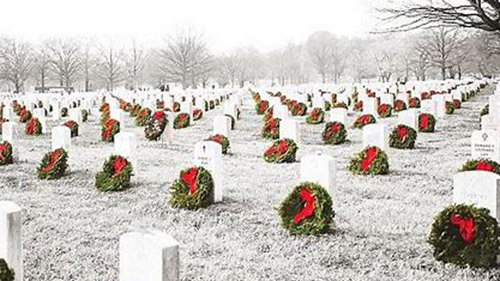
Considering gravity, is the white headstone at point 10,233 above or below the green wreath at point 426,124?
below

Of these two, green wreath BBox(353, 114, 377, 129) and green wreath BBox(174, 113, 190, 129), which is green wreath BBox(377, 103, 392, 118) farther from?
green wreath BBox(174, 113, 190, 129)

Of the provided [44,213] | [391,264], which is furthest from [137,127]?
[391,264]

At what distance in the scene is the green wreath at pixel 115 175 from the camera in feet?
27.8

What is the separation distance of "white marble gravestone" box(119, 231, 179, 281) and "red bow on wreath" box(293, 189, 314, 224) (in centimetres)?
264

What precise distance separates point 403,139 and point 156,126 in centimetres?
560

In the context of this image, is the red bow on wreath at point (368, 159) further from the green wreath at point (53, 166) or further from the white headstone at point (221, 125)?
the green wreath at point (53, 166)

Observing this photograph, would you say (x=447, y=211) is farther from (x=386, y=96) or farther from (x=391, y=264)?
(x=386, y=96)

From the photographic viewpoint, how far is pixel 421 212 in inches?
271

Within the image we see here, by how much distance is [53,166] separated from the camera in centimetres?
946

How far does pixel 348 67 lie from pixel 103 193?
76328mm

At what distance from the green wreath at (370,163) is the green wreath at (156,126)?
568cm

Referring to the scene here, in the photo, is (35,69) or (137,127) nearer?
(137,127)

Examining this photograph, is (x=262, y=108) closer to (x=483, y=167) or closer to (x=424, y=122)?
(x=424, y=122)

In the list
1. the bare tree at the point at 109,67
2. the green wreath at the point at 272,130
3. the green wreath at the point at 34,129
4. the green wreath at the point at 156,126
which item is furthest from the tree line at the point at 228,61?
the green wreath at the point at 156,126
